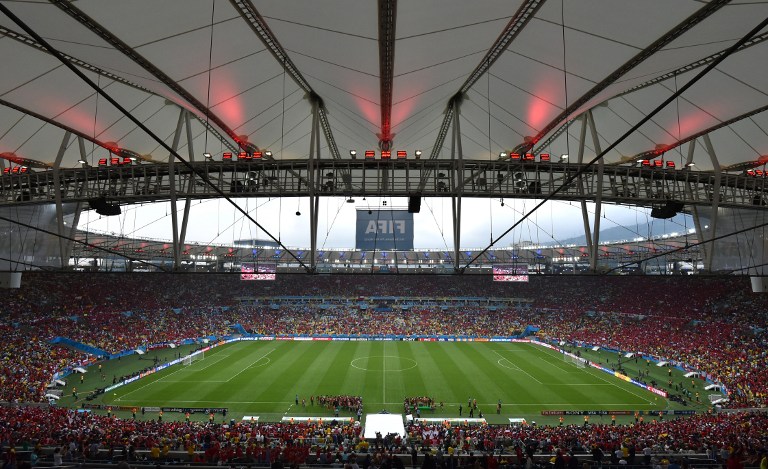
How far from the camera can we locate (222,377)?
31.7m

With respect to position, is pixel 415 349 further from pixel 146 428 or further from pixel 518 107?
pixel 518 107

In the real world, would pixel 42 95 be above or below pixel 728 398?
above

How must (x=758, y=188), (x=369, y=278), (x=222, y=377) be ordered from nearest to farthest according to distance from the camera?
(x=758, y=188)
(x=222, y=377)
(x=369, y=278)

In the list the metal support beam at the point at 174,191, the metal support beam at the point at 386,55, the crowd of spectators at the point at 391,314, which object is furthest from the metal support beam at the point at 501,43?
the crowd of spectators at the point at 391,314

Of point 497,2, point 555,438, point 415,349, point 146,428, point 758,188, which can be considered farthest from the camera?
point 415,349

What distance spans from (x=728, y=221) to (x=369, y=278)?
47.6 metres

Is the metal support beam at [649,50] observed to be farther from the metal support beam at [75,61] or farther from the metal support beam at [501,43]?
the metal support beam at [75,61]

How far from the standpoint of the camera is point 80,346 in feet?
118

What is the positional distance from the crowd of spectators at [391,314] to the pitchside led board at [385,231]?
1042cm

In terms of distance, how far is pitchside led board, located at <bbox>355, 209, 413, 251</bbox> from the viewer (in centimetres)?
5041

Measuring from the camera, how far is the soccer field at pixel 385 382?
1007 inches

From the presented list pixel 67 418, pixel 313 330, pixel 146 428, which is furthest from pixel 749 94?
pixel 313 330

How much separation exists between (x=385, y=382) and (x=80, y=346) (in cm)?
2626

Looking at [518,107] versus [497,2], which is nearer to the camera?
[497,2]
